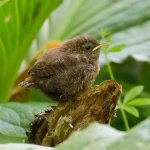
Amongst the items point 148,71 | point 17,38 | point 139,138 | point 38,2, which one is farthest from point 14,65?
point 139,138

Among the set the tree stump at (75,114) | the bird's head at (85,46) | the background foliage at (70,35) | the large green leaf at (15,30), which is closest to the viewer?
the tree stump at (75,114)

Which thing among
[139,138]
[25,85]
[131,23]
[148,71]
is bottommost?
[148,71]

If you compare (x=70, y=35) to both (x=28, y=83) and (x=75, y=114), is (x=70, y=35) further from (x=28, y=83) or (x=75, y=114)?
(x=75, y=114)

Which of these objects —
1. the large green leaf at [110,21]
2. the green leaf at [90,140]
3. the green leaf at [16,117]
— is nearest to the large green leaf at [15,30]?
the large green leaf at [110,21]

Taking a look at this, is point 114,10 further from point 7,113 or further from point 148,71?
point 7,113

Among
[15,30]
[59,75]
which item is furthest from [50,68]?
[15,30]

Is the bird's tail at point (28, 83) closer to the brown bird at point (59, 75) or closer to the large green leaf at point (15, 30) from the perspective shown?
the brown bird at point (59, 75)

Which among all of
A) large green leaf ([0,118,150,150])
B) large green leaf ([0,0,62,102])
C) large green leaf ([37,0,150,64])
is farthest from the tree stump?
large green leaf ([37,0,150,64])
